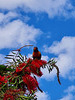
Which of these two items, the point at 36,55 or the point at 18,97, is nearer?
the point at 18,97

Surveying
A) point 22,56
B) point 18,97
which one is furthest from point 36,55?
point 18,97

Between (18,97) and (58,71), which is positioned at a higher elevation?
(58,71)

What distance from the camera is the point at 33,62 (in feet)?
12.7

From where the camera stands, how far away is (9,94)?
10.9ft

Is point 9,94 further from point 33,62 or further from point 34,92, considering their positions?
point 33,62

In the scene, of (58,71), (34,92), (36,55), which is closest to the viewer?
(34,92)

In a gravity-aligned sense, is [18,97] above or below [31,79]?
below

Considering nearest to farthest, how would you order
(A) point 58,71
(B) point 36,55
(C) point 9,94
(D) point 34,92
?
(C) point 9,94 < (D) point 34,92 < (A) point 58,71 < (B) point 36,55

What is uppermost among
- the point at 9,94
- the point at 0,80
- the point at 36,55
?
the point at 36,55

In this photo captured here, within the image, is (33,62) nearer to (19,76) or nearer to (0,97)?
(19,76)

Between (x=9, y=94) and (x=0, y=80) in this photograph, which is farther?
(x=0, y=80)

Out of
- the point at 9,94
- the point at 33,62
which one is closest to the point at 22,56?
the point at 33,62

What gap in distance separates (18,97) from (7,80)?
1.26 feet

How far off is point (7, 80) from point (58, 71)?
830 millimetres
